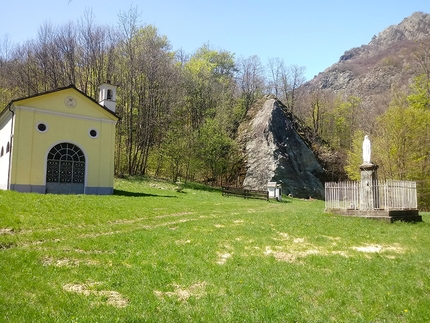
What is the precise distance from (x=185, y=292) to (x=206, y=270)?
1.21m

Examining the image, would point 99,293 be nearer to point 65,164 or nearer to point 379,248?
point 379,248

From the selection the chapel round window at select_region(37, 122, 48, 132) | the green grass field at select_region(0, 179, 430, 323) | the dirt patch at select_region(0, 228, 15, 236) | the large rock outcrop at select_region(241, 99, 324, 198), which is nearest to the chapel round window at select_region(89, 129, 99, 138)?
the chapel round window at select_region(37, 122, 48, 132)

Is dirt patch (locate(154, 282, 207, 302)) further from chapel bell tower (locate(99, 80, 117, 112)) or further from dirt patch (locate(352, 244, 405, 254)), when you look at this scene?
chapel bell tower (locate(99, 80, 117, 112))

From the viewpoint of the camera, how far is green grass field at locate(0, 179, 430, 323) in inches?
216

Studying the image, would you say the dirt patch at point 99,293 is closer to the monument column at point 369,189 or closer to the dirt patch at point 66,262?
the dirt patch at point 66,262

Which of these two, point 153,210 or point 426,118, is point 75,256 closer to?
point 153,210

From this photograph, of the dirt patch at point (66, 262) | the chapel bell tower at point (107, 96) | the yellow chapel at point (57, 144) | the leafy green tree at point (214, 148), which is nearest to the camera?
the dirt patch at point (66, 262)

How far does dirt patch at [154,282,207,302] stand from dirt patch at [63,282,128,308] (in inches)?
26.9

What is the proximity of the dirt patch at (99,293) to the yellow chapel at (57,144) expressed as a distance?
16.9 m

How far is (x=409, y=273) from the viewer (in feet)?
24.9

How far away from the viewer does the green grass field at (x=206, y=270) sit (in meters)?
5.49

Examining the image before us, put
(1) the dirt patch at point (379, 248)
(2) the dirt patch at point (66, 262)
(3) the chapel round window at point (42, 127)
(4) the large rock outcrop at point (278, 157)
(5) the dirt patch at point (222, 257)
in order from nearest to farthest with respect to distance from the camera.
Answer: (2) the dirt patch at point (66, 262), (5) the dirt patch at point (222, 257), (1) the dirt patch at point (379, 248), (3) the chapel round window at point (42, 127), (4) the large rock outcrop at point (278, 157)

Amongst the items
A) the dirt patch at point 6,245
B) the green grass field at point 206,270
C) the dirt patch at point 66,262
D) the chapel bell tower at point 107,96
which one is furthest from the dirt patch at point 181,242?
the chapel bell tower at point 107,96

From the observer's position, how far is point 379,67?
79500mm
